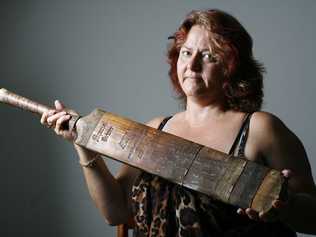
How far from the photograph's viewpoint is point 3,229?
75.8 inches

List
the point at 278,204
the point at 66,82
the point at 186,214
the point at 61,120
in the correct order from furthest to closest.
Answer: the point at 66,82 < the point at 61,120 < the point at 186,214 < the point at 278,204

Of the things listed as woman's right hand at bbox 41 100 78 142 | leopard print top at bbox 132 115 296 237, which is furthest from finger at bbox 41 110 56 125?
leopard print top at bbox 132 115 296 237

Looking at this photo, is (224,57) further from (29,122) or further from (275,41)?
(29,122)

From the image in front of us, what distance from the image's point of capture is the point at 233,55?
115cm

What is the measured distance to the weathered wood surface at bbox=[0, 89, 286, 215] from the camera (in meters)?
0.97

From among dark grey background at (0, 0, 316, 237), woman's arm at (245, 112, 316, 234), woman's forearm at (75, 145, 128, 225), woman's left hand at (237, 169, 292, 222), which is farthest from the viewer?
dark grey background at (0, 0, 316, 237)

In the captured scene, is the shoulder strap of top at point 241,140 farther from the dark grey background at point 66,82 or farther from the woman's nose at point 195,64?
the dark grey background at point 66,82

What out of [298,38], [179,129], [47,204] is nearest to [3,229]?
[47,204]

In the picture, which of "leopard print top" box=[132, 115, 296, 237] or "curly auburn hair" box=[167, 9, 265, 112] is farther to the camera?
"curly auburn hair" box=[167, 9, 265, 112]

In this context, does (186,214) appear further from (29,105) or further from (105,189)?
(29,105)

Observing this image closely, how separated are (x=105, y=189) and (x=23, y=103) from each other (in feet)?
0.99

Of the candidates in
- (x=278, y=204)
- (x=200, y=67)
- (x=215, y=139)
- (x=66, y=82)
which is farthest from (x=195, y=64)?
(x=66, y=82)

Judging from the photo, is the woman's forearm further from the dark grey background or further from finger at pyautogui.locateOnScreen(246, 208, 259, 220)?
the dark grey background

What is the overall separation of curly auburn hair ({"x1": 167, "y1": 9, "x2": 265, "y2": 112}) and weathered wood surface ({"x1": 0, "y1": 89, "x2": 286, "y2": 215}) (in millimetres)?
194
